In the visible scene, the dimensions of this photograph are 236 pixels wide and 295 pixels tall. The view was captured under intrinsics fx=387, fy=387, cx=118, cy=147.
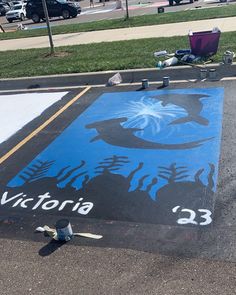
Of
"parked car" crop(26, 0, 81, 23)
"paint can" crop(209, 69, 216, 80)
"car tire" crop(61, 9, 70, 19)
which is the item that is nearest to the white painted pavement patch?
"paint can" crop(209, 69, 216, 80)

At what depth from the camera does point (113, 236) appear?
4949mm

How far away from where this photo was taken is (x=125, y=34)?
64.3ft

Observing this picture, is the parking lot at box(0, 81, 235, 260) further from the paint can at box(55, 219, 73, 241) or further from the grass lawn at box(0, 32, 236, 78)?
the grass lawn at box(0, 32, 236, 78)

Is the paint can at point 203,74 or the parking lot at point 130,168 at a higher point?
the paint can at point 203,74

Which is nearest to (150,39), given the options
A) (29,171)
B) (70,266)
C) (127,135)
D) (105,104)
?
Result: (105,104)

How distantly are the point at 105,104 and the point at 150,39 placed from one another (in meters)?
7.94

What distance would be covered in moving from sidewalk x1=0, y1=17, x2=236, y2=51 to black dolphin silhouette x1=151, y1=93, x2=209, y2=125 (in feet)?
27.2

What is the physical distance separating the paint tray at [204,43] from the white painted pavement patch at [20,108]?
4.72 m

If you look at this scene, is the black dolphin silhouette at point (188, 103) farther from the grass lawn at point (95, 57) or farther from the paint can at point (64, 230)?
the paint can at point (64, 230)

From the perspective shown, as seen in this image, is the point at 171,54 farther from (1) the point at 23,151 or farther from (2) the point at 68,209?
(2) the point at 68,209

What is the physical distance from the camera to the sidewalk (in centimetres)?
1819

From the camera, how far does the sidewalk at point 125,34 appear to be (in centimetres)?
1819

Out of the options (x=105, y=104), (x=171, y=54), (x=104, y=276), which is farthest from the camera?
(x=171, y=54)

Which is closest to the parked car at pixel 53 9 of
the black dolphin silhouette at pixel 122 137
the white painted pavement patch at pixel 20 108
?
the white painted pavement patch at pixel 20 108
